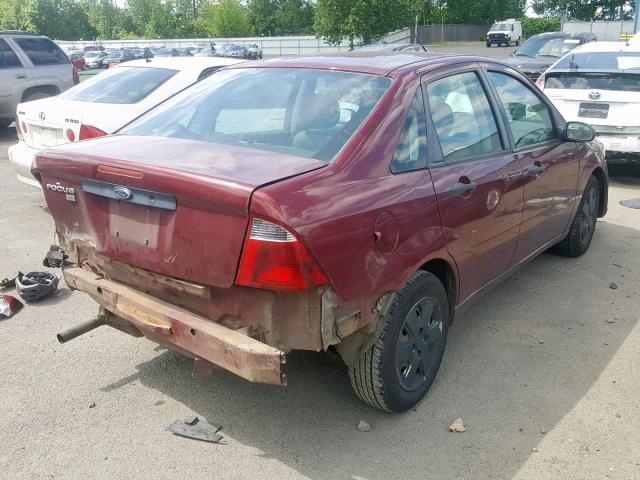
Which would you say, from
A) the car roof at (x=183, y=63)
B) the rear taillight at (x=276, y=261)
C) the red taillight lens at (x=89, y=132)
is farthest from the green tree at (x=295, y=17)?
the rear taillight at (x=276, y=261)

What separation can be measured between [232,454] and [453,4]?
82.4 metres

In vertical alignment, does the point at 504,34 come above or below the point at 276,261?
above

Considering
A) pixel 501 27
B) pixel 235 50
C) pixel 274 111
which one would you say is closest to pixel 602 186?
pixel 274 111

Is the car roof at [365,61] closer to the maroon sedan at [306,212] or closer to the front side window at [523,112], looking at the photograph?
the maroon sedan at [306,212]

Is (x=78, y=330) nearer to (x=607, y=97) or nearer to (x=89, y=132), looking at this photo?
(x=89, y=132)

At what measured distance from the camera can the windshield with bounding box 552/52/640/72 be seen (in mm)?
8859

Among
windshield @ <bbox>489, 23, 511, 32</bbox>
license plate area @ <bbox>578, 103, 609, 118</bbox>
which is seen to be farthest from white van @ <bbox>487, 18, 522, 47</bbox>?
license plate area @ <bbox>578, 103, 609, 118</bbox>

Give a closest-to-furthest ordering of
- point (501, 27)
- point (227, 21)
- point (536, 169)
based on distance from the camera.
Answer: point (536, 169) < point (501, 27) < point (227, 21)

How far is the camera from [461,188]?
3.57 metres

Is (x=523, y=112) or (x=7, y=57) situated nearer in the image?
(x=523, y=112)

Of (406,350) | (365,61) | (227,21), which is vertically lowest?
(406,350)

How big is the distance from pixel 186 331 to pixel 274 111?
141 centimetres

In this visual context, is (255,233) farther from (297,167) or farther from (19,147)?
(19,147)

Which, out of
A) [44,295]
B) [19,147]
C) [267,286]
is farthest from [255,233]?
[19,147]
